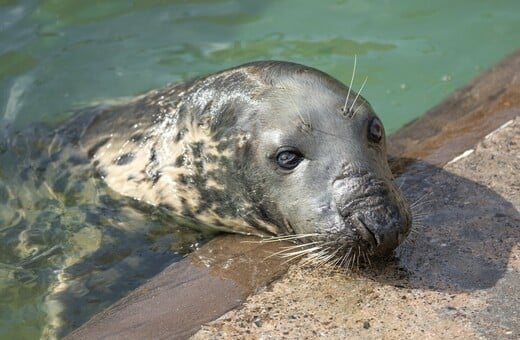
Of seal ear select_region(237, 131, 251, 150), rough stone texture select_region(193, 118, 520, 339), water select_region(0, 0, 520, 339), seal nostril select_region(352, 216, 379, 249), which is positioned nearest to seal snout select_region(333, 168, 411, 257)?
seal nostril select_region(352, 216, 379, 249)

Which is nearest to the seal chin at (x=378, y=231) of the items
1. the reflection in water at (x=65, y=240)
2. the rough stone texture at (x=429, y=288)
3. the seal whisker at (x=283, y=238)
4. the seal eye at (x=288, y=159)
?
the rough stone texture at (x=429, y=288)

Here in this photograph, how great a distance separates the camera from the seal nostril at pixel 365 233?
13.6 ft

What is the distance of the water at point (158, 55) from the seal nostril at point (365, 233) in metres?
1.63

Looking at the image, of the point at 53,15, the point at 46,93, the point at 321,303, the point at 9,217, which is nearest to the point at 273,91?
the point at 321,303

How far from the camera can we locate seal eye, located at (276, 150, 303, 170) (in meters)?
4.58

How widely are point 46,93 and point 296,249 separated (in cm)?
356

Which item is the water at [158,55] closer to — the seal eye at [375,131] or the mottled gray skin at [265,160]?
the mottled gray skin at [265,160]

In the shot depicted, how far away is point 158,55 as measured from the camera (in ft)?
26.0

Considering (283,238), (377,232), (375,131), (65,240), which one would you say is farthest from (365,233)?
(65,240)

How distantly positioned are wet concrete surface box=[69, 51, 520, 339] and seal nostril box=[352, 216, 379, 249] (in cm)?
19

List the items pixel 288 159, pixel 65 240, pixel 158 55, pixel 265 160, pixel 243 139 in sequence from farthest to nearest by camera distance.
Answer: pixel 158 55
pixel 65 240
pixel 243 139
pixel 265 160
pixel 288 159

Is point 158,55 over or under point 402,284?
over

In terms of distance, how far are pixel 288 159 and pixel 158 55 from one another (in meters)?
3.62

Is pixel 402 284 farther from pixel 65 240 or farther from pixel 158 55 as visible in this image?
pixel 158 55
